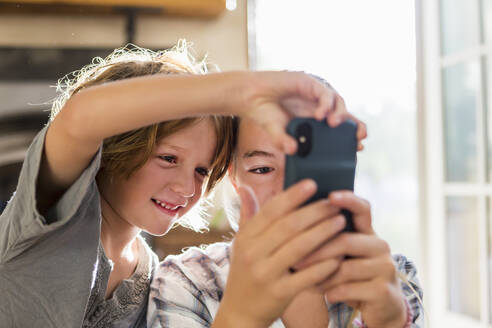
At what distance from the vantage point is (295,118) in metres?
0.42

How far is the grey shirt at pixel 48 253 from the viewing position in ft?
1.82

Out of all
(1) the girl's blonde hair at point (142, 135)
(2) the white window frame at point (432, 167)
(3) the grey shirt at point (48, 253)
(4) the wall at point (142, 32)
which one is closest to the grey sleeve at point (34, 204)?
(3) the grey shirt at point (48, 253)

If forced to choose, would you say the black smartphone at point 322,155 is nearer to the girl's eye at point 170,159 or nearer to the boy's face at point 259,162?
the boy's face at point 259,162

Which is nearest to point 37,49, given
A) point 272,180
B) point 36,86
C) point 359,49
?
point 36,86

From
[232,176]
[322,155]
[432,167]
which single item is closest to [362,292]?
[322,155]

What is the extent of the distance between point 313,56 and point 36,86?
2.75m

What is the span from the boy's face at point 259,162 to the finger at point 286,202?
0.96ft

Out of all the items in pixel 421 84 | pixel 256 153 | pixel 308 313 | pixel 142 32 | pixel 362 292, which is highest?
pixel 142 32

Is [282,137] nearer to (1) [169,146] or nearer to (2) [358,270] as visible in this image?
(2) [358,270]

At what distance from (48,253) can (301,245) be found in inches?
13.5

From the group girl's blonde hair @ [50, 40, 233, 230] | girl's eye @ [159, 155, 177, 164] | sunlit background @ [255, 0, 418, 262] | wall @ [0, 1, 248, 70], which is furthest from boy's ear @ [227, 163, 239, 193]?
sunlit background @ [255, 0, 418, 262]

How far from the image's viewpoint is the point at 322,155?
43 centimetres

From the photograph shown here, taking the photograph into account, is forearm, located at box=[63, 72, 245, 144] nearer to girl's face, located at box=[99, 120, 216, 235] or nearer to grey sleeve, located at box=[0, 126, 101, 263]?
A: grey sleeve, located at box=[0, 126, 101, 263]

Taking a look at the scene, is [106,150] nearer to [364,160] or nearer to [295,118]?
[295,118]
